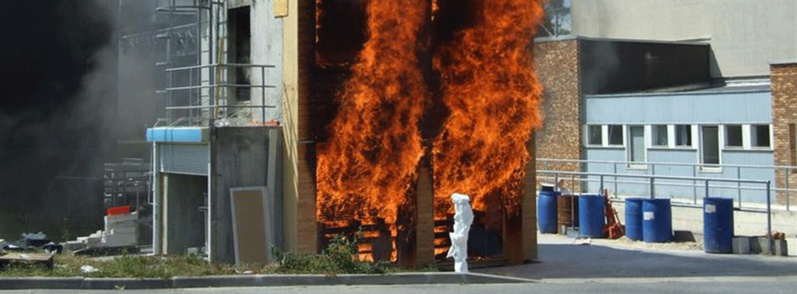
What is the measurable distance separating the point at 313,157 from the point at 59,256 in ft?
15.7

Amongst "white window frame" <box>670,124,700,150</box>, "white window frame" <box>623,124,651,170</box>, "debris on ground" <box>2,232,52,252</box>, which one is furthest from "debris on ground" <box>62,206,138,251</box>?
"white window frame" <box>670,124,700,150</box>

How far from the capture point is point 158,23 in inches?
1495

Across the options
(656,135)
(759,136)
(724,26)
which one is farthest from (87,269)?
(724,26)

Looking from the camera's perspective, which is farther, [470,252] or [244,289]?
[470,252]

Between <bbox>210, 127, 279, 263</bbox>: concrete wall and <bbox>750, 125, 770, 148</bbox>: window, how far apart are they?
1808cm

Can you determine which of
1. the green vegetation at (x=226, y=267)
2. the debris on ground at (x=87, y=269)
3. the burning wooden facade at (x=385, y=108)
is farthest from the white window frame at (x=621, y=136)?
the debris on ground at (x=87, y=269)

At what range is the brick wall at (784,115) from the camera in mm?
27422

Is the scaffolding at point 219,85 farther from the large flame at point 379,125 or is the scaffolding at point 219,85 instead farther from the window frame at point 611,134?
the window frame at point 611,134

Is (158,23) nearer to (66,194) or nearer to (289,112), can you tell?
(66,194)

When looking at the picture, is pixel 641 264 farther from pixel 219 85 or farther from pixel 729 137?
pixel 729 137

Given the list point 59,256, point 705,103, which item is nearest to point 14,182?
point 59,256

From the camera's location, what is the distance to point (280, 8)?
626 inches

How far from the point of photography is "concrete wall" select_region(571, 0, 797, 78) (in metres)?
36.1

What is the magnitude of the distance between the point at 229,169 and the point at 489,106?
4.35 meters
